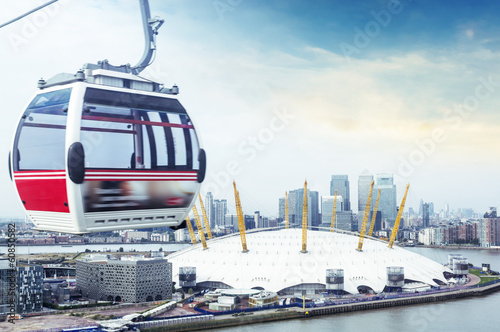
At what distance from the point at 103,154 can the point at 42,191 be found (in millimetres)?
265

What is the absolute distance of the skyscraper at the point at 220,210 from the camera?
5647cm

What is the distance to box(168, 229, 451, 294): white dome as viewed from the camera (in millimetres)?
16609

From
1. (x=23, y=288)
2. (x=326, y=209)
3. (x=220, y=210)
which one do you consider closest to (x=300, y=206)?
(x=326, y=209)

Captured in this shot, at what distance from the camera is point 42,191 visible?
1826mm

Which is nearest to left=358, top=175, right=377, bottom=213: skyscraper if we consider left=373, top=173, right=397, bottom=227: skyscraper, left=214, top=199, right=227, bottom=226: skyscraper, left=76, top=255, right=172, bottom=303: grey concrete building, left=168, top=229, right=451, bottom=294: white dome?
left=373, top=173, right=397, bottom=227: skyscraper

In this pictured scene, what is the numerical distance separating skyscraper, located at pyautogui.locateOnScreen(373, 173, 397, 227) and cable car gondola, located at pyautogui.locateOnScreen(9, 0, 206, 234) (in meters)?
56.7

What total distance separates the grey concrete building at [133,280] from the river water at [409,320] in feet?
11.5

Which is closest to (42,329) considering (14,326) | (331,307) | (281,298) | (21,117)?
(14,326)

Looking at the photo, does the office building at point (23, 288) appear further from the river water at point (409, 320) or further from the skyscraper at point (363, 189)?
the skyscraper at point (363, 189)

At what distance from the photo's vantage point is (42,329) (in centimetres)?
1266

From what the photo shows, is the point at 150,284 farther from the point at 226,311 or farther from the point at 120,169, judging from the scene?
the point at 120,169

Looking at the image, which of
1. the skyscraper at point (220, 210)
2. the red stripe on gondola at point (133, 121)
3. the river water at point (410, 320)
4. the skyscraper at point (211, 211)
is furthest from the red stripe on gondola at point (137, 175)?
the skyscraper at point (220, 210)

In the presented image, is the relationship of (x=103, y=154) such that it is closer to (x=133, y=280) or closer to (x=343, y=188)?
(x=133, y=280)

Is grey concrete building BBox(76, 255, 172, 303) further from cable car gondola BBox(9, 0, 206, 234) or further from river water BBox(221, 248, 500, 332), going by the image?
cable car gondola BBox(9, 0, 206, 234)
